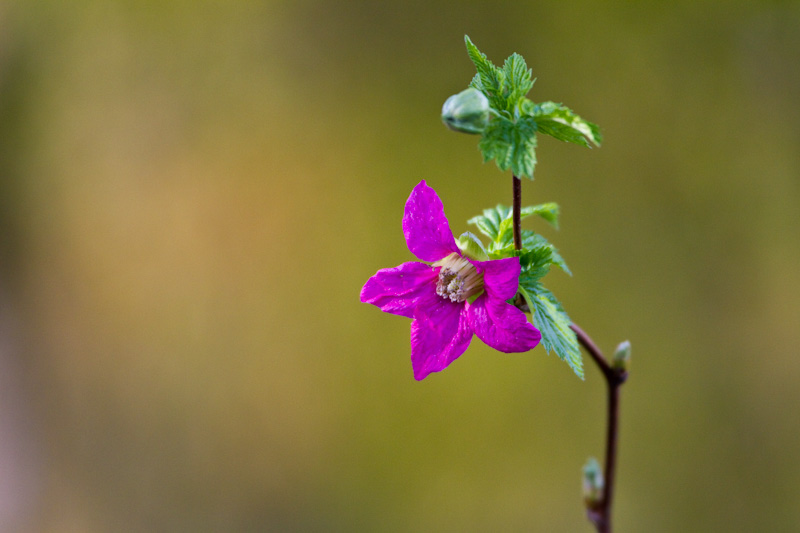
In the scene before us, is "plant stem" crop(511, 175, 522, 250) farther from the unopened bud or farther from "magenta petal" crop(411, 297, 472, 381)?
the unopened bud

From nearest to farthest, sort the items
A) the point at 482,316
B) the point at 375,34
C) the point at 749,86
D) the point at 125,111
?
1. the point at 482,316
2. the point at 749,86
3. the point at 375,34
4. the point at 125,111

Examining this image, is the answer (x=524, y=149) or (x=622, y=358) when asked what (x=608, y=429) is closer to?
(x=622, y=358)

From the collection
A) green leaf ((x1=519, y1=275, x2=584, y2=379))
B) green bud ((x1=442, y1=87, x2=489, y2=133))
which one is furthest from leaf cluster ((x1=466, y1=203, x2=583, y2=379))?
green bud ((x1=442, y1=87, x2=489, y2=133))

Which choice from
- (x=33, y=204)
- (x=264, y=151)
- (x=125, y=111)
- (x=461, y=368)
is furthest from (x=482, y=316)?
(x=33, y=204)

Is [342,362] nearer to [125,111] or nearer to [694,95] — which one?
[125,111]

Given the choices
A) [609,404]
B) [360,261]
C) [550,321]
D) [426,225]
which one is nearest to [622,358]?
[609,404]
